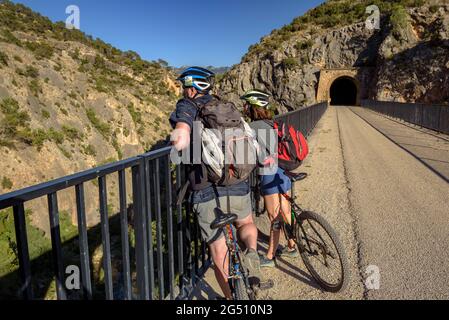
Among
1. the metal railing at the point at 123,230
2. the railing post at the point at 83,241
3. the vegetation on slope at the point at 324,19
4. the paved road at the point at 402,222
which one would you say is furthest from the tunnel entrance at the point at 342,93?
the railing post at the point at 83,241

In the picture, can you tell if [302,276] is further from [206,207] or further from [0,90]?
[0,90]

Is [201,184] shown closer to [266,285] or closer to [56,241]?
[56,241]

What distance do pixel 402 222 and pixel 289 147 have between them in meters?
2.85

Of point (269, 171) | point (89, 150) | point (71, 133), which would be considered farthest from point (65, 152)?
point (269, 171)

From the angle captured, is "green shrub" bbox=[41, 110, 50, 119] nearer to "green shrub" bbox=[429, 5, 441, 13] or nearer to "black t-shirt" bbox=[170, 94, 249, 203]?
"black t-shirt" bbox=[170, 94, 249, 203]

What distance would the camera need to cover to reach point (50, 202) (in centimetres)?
170

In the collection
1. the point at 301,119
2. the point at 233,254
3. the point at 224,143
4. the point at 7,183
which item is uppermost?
the point at 301,119

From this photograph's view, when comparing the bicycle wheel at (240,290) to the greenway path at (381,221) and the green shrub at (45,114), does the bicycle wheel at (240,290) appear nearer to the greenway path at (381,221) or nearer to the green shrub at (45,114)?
the greenway path at (381,221)

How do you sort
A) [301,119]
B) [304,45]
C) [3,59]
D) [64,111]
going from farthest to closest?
1. [304,45]
2. [64,111]
3. [3,59]
4. [301,119]

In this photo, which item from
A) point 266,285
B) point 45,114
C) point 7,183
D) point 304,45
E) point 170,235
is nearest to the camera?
point 170,235

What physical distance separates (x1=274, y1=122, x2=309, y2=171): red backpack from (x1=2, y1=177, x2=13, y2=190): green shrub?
1795cm

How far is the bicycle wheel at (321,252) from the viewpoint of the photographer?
3.14 m

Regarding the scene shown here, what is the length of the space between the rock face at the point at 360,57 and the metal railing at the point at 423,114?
18.4m

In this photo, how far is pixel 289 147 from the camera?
3537 mm
